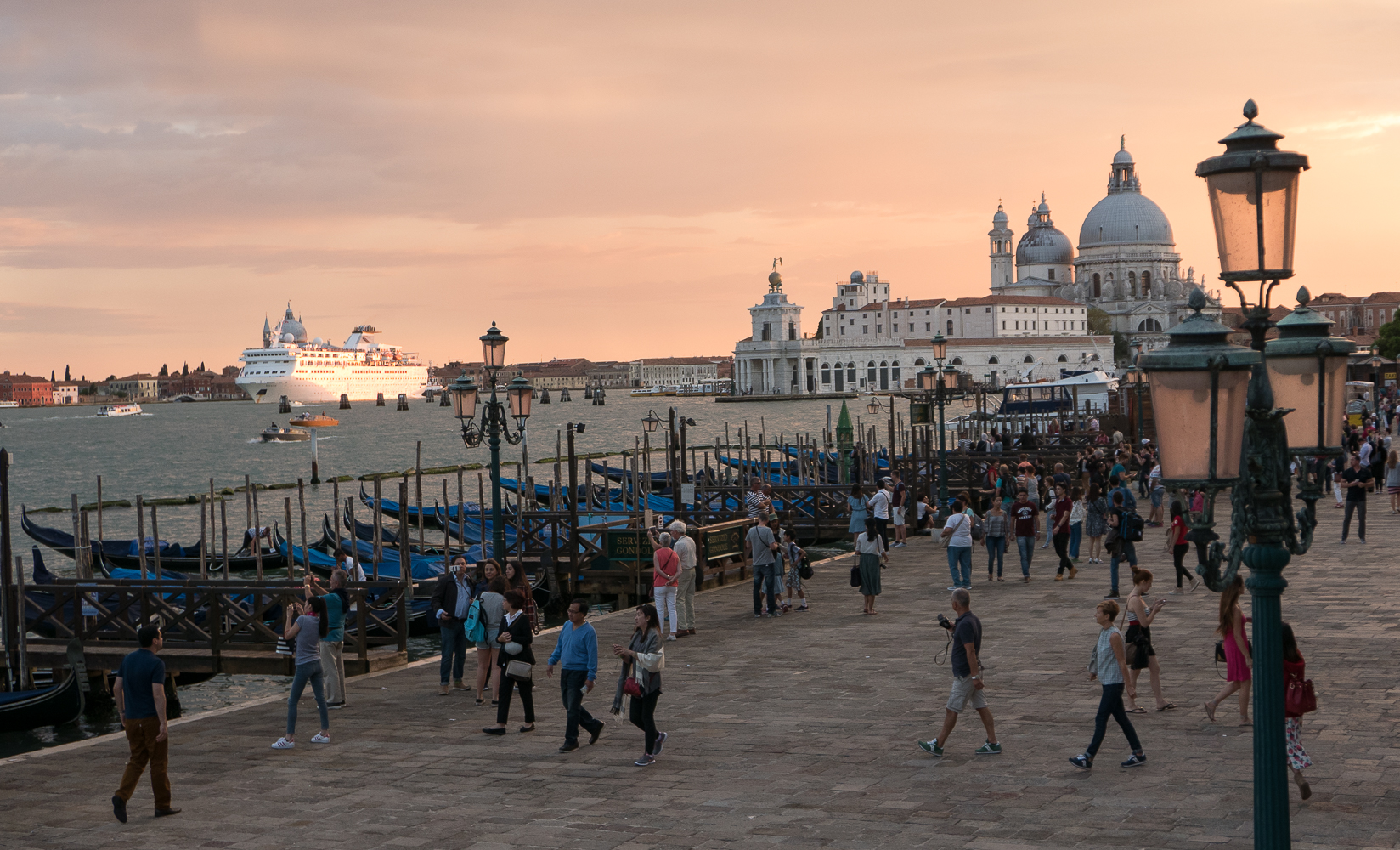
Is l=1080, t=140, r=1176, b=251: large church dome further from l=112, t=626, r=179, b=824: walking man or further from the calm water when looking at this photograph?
l=112, t=626, r=179, b=824: walking man

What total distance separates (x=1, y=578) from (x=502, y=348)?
19.0 feet

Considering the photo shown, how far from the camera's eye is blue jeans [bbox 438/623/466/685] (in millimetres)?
11047

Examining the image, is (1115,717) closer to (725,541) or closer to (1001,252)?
(725,541)

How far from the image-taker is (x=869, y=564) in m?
14.0

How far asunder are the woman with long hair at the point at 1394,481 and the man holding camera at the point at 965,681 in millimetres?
15389

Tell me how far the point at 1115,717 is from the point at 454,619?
5350 millimetres

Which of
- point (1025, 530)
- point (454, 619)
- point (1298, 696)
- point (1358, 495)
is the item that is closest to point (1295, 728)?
point (1298, 696)

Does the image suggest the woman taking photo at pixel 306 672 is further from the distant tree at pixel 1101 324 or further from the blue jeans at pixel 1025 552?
the distant tree at pixel 1101 324

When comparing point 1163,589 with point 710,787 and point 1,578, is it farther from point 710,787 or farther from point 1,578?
point 1,578

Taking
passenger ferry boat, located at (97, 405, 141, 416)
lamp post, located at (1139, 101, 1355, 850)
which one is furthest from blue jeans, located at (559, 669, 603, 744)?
passenger ferry boat, located at (97, 405, 141, 416)

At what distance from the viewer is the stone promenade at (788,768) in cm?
712

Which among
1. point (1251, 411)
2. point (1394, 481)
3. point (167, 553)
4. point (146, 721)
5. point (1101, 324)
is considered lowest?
point (167, 553)

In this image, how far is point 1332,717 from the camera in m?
8.95

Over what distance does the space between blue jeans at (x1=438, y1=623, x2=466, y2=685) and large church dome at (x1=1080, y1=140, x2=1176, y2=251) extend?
140 metres
